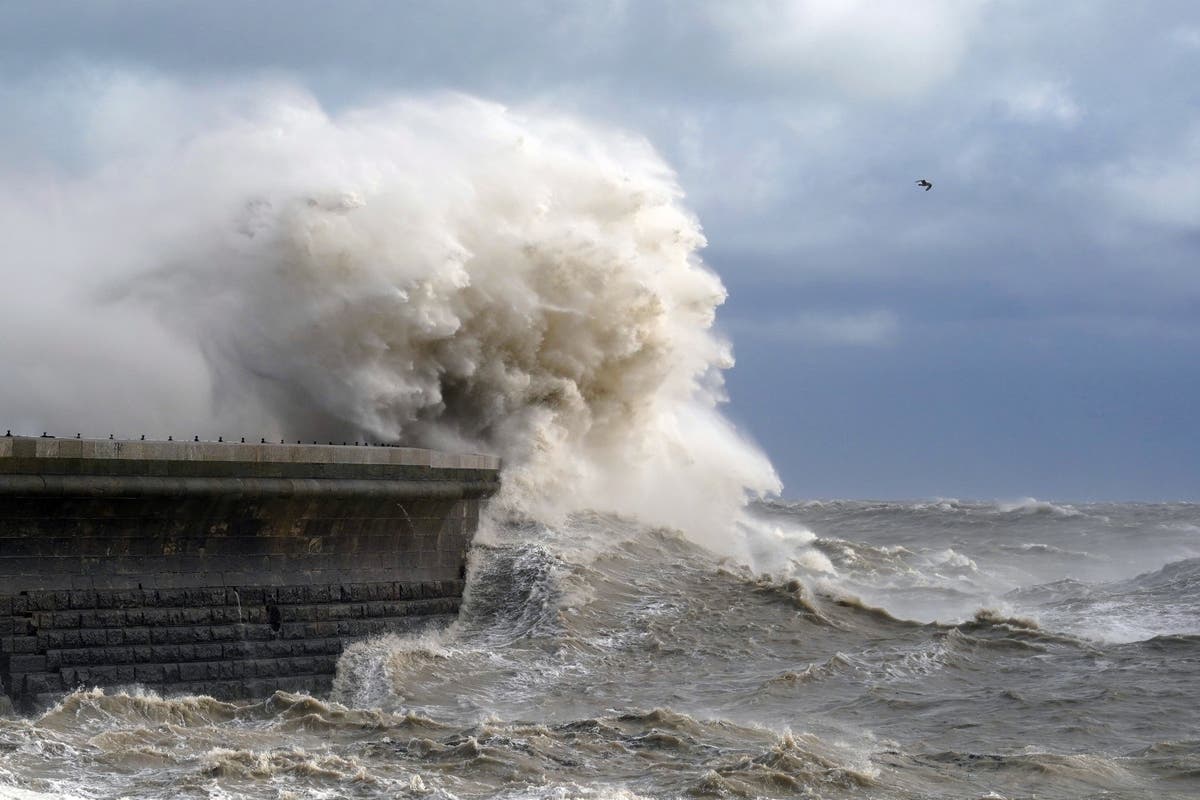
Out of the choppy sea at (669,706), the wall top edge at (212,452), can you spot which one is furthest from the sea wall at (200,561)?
the choppy sea at (669,706)

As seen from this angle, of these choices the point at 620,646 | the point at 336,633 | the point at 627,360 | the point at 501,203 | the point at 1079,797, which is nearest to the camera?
the point at 1079,797

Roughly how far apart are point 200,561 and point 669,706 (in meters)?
3.68

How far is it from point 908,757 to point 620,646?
3847 mm

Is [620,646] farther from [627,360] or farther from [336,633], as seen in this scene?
[627,360]

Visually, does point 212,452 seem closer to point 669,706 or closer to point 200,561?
point 200,561

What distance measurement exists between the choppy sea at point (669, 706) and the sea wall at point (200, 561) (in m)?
0.34

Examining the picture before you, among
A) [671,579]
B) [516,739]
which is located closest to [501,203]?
[671,579]

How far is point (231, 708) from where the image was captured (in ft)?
35.2

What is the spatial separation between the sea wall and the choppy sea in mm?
344

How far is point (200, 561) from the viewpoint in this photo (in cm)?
1157

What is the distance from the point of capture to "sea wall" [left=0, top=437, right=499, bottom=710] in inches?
414

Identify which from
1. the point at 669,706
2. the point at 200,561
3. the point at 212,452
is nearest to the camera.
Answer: the point at 669,706

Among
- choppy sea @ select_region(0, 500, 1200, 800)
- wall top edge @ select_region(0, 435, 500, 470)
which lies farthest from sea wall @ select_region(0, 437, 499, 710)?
choppy sea @ select_region(0, 500, 1200, 800)

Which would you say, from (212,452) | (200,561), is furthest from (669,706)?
(212,452)
